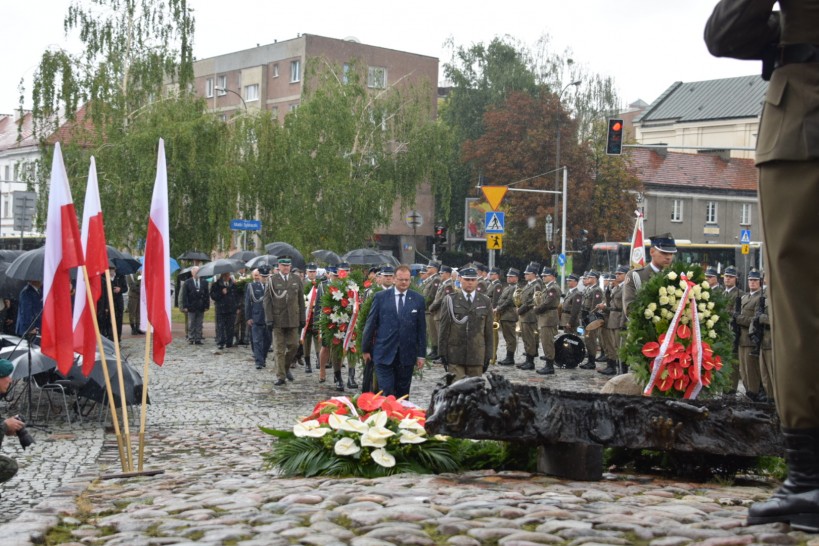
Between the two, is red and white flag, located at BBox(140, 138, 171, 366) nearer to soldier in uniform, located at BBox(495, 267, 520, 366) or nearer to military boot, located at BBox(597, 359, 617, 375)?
military boot, located at BBox(597, 359, 617, 375)

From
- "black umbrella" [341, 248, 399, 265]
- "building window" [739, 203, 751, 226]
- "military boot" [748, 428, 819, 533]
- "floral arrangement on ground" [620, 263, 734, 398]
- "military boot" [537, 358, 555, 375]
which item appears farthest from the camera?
"building window" [739, 203, 751, 226]

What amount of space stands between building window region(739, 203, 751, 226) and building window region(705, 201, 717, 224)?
187cm

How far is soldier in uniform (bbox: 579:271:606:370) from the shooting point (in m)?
23.8

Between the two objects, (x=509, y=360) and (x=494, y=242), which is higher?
(x=494, y=242)

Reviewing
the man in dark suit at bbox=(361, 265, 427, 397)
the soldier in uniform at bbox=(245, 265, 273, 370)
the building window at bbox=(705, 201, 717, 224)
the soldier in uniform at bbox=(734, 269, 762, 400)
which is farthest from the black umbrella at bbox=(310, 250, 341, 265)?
the building window at bbox=(705, 201, 717, 224)

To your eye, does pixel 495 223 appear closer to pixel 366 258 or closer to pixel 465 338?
pixel 366 258

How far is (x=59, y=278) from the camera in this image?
9352 millimetres

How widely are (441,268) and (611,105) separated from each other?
146 ft

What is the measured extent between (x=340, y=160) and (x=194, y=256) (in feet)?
39.5

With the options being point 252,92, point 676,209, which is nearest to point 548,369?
point 676,209

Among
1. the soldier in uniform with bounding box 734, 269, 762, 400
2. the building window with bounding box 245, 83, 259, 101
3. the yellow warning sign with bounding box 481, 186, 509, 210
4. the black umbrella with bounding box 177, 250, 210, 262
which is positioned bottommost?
the soldier in uniform with bounding box 734, 269, 762, 400

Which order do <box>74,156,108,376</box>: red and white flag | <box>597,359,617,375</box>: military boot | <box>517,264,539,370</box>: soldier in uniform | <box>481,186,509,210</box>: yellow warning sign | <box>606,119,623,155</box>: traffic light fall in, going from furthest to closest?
<box>606,119,623,155</box>: traffic light → <box>481,186,509,210</box>: yellow warning sign → <box>517,264,539,370</box>: soldier in uniform → <box>597,359,617,375</box>: military boot → <box>74,156,108,376</box>: red and white flag

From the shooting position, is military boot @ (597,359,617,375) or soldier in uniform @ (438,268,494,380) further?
military boot @ (597,359,617,375)

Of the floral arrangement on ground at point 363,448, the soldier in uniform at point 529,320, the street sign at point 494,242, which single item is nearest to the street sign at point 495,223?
the street sign at point 494,242
